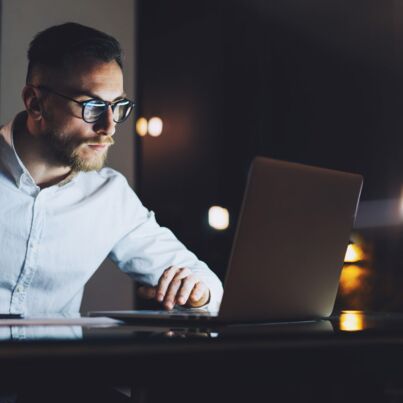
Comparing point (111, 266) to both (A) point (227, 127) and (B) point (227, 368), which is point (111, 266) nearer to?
(A) point (227, 127)

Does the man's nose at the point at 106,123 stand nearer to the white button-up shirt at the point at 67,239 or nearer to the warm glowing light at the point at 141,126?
the white button-up shirt at the point at 67,239

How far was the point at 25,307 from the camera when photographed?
187cm

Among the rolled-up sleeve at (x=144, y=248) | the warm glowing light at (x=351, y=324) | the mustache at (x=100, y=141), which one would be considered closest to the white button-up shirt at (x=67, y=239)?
the rolled-up sleeve at (x=144, y=248)

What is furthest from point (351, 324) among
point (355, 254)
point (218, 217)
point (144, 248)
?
point (218, 217)

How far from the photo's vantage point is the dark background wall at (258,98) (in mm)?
2865

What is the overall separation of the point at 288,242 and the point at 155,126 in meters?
2.80

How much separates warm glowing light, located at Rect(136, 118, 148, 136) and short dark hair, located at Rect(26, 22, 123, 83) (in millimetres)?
1681

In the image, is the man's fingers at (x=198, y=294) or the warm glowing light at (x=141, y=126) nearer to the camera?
the man's fingers at (x=198, y=294)

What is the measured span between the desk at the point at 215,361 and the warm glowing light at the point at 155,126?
2875mm

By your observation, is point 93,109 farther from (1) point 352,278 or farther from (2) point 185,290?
(1) point 352,278

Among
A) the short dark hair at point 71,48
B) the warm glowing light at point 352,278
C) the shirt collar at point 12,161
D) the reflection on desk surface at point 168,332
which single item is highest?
the short dark hair at point 71,48

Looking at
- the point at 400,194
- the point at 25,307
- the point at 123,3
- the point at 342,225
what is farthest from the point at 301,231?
the point at 123,3

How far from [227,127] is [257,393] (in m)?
2.61

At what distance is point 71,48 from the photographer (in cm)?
201
